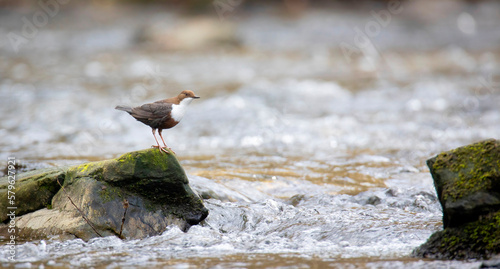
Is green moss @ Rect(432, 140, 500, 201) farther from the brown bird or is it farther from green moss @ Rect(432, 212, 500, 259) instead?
the brown bird

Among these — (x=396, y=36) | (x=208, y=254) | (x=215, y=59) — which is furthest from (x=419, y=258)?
(x=396, y=36)

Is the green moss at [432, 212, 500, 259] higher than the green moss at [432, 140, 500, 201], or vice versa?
the green moss at [432, 140, 500, 201]

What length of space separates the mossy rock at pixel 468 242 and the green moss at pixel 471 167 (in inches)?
8.2

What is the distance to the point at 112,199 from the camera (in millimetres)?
4348

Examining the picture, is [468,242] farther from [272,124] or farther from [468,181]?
[272,124]

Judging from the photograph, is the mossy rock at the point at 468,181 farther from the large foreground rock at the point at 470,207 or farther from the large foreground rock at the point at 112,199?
the large foreground rock at the point at 112,199

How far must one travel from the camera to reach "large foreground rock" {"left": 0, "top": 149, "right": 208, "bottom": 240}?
427 cm

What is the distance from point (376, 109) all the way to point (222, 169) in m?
5.11

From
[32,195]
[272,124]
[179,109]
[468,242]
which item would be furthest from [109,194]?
[272,124]

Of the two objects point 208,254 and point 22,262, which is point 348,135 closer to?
point 208,254

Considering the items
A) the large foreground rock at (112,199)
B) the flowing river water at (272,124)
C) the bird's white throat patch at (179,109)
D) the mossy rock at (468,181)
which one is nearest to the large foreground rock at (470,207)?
the mossy rock at (468,181)

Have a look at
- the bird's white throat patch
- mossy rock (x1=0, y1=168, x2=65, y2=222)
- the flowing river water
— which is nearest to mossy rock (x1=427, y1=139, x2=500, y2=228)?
the flowing river water

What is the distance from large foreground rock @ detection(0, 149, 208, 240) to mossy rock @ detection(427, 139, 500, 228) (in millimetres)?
2035

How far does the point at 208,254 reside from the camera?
3768 mm
